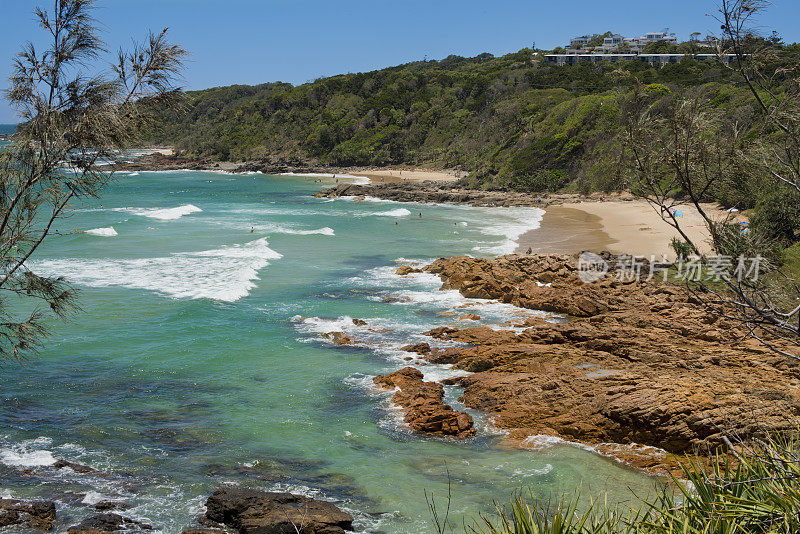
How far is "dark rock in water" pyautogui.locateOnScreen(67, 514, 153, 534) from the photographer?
892 centimetres

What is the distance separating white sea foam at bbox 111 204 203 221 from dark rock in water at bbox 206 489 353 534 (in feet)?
136

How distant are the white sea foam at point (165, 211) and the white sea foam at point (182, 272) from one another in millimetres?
16397

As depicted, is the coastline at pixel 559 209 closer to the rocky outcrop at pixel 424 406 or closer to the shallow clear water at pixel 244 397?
the shallow clear water at pixel 244 397

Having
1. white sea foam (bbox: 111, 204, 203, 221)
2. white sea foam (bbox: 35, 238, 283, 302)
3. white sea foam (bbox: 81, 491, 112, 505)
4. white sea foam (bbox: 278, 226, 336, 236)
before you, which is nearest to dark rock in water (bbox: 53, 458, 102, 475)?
white sea foam (bbox: 81, 491, 112, 505)

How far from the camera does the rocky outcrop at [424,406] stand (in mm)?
12852

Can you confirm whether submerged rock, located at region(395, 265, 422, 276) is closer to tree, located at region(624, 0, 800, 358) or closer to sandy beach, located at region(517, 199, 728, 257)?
sandy beach, located at region(517, 199, 728, 257)

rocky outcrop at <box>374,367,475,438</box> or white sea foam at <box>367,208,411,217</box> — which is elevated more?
white sea foam at <box>367,208,411,217</box>

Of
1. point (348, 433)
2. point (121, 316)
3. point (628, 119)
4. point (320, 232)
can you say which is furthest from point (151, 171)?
point (628, 119)

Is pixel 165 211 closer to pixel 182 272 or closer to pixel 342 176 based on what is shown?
pixel 182 272

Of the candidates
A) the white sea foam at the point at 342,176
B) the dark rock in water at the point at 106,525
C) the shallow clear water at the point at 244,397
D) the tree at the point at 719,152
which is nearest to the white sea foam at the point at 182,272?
the shallow clear water at the point at 244,397

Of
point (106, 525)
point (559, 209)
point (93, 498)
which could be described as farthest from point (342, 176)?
point (106, 525)

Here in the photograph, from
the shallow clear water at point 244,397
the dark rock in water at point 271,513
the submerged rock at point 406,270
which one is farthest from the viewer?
the submerged rock at point 406,270

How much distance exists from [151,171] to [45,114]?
99.9 m

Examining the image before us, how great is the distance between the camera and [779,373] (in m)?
13.0
